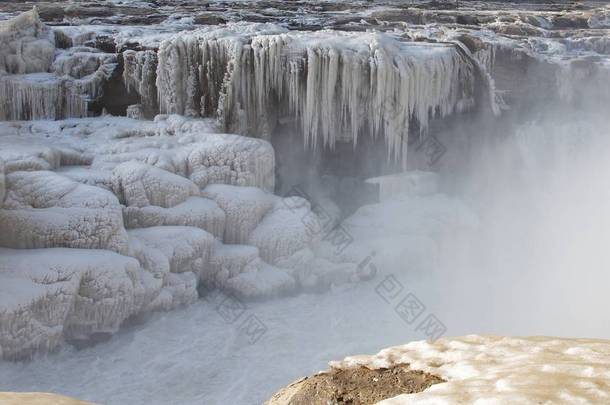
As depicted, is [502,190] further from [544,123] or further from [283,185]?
[283,185]

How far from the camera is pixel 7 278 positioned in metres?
6.82

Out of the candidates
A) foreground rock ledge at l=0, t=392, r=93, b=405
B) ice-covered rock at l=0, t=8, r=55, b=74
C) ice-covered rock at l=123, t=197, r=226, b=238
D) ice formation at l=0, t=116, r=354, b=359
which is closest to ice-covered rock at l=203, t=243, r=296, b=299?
ice formation at l=0, t=116, r=354, b=359

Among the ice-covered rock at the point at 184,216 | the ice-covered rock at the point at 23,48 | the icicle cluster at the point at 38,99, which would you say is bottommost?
the ice-covered rock at the point at 184,216

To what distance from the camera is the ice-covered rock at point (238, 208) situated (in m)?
8.90

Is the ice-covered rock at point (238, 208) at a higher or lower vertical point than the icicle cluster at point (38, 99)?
lower

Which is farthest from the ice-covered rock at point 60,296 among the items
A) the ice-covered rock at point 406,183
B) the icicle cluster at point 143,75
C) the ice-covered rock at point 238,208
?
the ice-covered rock at point 406,183

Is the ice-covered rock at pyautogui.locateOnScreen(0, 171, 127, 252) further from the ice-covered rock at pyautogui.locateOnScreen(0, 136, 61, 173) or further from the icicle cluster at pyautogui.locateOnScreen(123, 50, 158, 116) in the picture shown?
the icicle cluster at pyautogui.locateOnScreen(123, 50, 158, 116)

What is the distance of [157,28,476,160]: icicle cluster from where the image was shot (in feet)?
32.9

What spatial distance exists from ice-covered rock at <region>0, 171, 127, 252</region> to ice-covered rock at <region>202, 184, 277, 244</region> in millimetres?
1487

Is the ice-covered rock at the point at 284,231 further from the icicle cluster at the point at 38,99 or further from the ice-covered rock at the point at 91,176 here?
the icicle cluster at the point at 38,99

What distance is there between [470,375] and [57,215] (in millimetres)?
5720

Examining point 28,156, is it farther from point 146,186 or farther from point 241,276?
point 241,276

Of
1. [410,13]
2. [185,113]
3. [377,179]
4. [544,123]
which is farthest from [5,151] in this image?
[410,13]

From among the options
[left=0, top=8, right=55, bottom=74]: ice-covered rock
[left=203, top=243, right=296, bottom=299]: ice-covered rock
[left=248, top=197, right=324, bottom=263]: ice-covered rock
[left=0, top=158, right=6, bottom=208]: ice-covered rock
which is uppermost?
[left=0, top=8, right=55, bottom=74]: ice-covered rock
